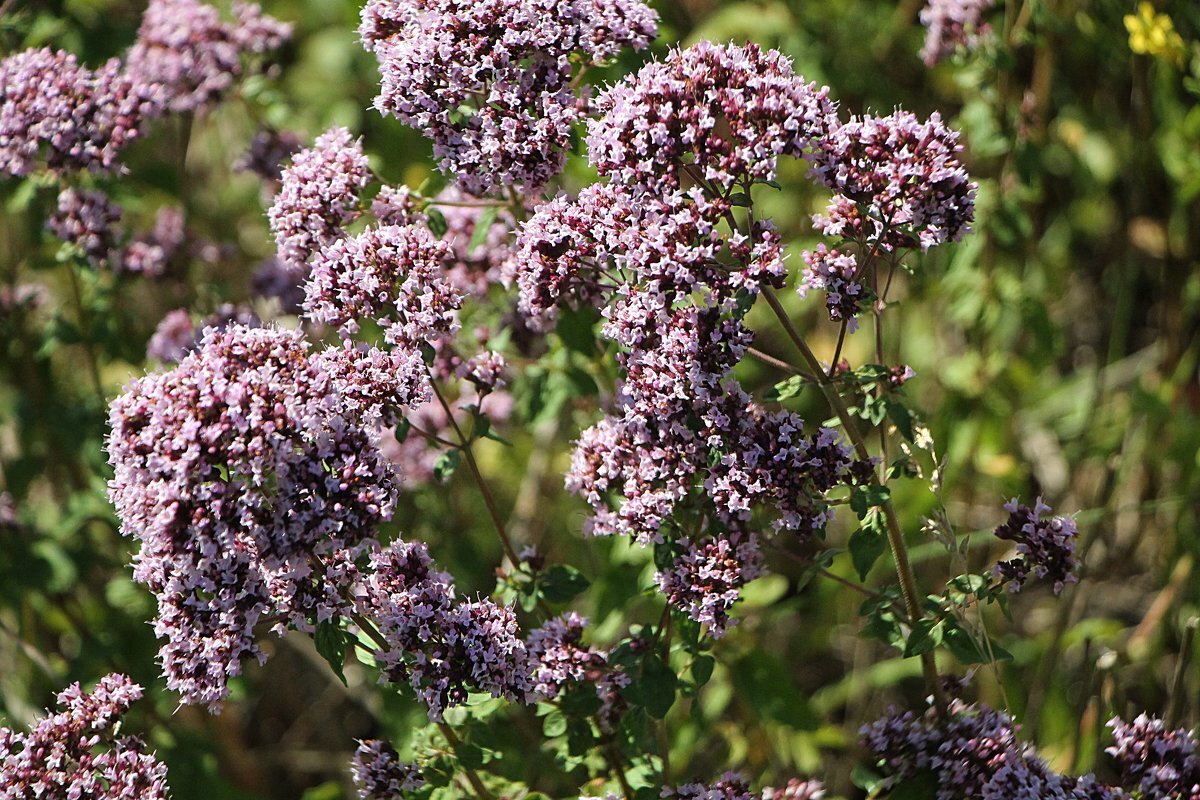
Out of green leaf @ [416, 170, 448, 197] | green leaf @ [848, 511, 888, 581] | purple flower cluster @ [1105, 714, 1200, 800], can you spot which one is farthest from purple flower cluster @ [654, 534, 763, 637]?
green leaf @ [416, 170, 448, 197]

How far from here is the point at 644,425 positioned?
354 cm

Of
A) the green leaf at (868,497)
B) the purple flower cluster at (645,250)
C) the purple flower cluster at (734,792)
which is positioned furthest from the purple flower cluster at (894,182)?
the purple flower cluster at (734,792)

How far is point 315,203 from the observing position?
13.0 feet

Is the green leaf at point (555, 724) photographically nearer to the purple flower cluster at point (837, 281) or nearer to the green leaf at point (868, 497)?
the green leaf at point (868, 497)

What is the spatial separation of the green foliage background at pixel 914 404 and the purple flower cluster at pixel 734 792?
0.60 meters

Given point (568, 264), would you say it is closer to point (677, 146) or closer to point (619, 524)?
point (677, 146)

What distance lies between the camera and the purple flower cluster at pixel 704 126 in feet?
10.8

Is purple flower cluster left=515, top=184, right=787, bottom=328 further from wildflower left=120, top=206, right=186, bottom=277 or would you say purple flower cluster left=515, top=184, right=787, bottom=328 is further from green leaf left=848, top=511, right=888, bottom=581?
wildflower left=120, top=206, right=186, bottom=277

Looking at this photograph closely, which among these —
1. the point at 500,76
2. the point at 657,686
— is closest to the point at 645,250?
the point at 500,76

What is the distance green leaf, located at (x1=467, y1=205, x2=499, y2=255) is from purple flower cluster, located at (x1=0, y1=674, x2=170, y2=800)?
6.22ft

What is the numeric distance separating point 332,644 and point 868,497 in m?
1.58

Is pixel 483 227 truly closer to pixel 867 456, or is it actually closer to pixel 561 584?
pixel 561 584

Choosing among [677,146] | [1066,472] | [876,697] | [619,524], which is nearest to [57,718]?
[619,524]

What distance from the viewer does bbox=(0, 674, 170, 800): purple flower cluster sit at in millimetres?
3445
